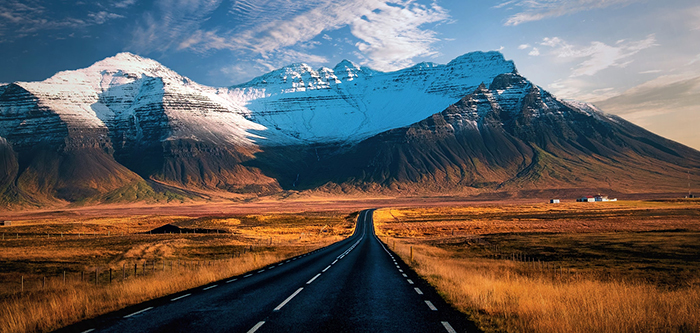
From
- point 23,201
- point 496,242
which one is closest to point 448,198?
point 496,242

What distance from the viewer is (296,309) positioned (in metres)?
11.5

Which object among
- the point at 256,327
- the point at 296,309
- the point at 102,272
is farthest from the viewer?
the point at 102,272

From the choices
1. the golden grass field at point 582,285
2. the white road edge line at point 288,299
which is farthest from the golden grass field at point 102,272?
the golden grass field at point 582,285

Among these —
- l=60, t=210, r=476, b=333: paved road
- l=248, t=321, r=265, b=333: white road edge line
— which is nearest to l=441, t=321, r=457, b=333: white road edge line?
l=60, t=210, r=476, b=333: paved road

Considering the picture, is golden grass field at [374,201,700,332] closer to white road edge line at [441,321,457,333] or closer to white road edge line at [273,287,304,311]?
white road edge line at [441,321,457,333]

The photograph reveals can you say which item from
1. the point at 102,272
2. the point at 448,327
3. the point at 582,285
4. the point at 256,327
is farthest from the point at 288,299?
the point at 102,272

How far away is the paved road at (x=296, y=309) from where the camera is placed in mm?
9578

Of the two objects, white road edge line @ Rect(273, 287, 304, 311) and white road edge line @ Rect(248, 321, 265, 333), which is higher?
white road edge line @ Rect(248, 321, 265, 333)

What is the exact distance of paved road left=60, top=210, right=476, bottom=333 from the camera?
377 inches

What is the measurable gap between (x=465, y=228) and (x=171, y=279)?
53.7 meters

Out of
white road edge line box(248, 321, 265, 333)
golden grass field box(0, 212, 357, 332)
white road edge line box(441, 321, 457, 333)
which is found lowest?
golden grass field box(0, 212, 357, 332)

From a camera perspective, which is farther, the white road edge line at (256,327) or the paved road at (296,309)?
the paved road at (296,309)

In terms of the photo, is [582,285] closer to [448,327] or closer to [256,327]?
[448,327]

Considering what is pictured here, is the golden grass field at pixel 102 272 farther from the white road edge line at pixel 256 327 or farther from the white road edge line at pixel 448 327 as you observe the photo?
the white road edge line at pixel 448 327
